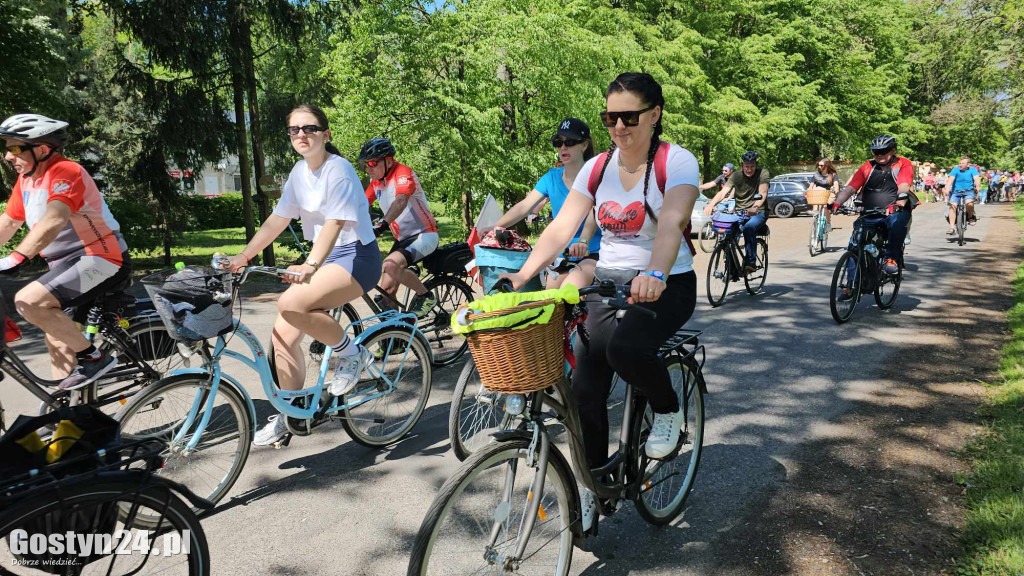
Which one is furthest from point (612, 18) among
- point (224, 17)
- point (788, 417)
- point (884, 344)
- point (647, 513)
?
point (647, 513)

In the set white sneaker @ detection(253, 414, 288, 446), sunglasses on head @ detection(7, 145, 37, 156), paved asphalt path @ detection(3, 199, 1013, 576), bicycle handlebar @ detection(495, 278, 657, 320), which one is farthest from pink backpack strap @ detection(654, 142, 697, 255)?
sunglasses on head @ detection(7, 145, 37, 156)

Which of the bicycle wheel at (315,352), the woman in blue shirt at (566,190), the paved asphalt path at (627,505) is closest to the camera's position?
the paved asphalt path at (627,505)

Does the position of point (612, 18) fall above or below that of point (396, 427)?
above

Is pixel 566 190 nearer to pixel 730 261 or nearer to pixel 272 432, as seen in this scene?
pixel 272 432

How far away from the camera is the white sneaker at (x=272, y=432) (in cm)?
393

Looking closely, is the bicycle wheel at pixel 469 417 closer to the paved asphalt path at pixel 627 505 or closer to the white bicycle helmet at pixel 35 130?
the paved asphalt path at pixel 627 505

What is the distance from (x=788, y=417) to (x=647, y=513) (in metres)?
2.14

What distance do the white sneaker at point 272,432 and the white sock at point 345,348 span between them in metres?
0.51

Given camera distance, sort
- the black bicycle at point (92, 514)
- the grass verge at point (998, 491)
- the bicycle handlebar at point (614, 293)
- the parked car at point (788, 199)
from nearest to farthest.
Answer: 1. the black bicycle at point (92, 514)
2. the bicycle handlebar at point (614, 293)
3. the grass verge at point (998, 491)
4. the parked car at point (788, 199)

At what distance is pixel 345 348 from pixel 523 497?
2.14m

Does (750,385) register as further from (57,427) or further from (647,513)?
(57,427)

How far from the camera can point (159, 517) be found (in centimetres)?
229

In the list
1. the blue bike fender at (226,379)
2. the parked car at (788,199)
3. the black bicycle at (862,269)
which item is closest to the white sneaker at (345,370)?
the blue bike fender at (226,379)

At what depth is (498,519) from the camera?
2422 millimetres
